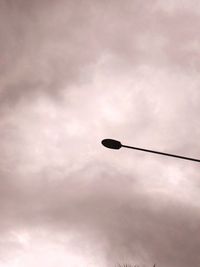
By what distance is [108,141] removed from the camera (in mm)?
10508
